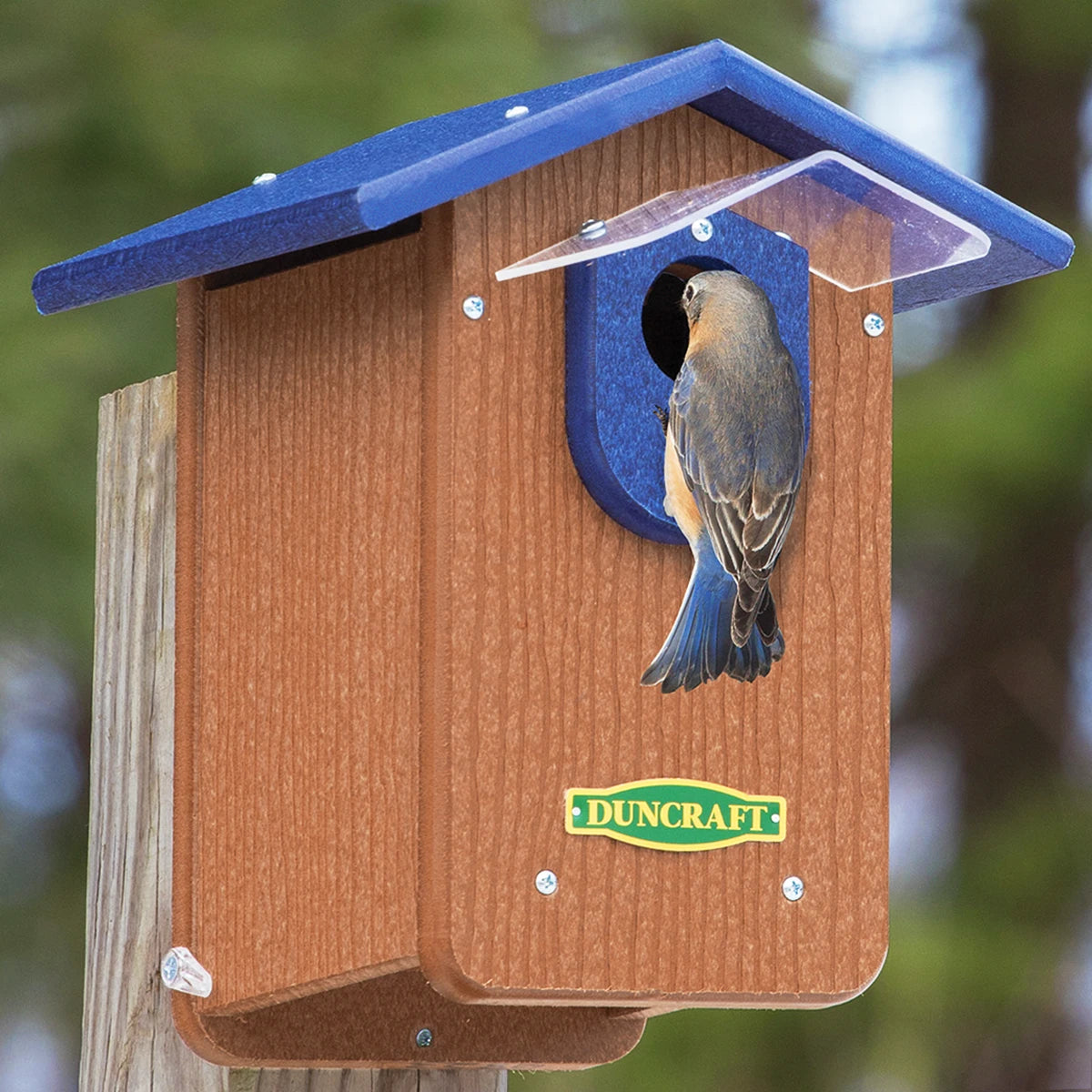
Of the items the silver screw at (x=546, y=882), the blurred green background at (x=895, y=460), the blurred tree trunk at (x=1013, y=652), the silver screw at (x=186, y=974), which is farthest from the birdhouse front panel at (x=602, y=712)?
the blurred tree trunk at (x=1013, y=652)

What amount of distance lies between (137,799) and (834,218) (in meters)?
0.96

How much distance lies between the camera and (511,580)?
2.06 metres

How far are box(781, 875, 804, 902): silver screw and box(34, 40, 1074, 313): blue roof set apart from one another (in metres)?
0.72

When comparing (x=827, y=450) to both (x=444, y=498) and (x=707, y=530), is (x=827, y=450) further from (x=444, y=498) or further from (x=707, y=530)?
(x=444, y=498)

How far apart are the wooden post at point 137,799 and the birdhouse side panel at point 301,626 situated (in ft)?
0.23

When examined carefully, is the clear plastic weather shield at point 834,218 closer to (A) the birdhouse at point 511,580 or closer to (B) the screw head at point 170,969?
(A) the birdhouse at point 511,580

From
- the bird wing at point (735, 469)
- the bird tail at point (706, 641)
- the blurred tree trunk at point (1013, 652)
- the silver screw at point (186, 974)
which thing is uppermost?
the blurred tree trunk at point (1013, 652)

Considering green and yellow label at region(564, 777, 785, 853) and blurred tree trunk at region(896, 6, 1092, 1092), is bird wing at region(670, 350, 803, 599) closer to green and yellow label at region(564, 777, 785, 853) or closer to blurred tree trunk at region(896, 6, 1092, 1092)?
green and yellow label at region(564, 777, 785, 853)

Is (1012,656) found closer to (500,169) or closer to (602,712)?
(602,712)

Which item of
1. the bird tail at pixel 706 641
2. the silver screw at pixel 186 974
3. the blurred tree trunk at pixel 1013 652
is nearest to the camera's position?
the bird tail at pixel 706 641

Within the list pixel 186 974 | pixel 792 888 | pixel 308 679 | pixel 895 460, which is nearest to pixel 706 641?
pixel 792 888

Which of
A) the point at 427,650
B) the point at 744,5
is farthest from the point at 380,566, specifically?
the point at 744,5

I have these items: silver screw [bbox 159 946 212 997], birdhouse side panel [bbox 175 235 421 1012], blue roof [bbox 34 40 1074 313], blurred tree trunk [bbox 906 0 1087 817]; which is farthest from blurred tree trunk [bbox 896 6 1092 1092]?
silver screw [bbox 159 946 212 997]

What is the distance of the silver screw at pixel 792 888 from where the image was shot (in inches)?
86.0
